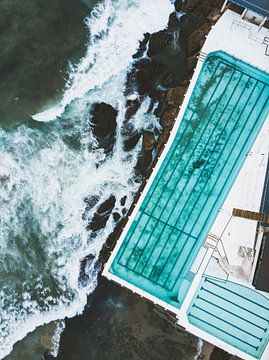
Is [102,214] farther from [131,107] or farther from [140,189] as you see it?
[131,107]

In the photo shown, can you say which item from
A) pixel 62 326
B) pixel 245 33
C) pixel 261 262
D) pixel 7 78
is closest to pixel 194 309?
pixel 261 262

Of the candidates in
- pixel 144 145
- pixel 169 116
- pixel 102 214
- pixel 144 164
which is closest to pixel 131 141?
pixel 144 145

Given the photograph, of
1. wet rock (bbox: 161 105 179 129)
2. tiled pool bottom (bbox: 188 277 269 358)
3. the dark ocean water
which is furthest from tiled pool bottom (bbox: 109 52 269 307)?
the dark ocean water

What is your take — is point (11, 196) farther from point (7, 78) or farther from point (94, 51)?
point (94, 51)

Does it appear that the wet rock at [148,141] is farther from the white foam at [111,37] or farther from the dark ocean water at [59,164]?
the white foam at [111,37]

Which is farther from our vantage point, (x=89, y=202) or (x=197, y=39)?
(x=89, y=202)

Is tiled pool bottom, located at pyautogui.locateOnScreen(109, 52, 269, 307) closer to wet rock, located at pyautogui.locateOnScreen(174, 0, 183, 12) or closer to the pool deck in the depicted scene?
the pool deck
